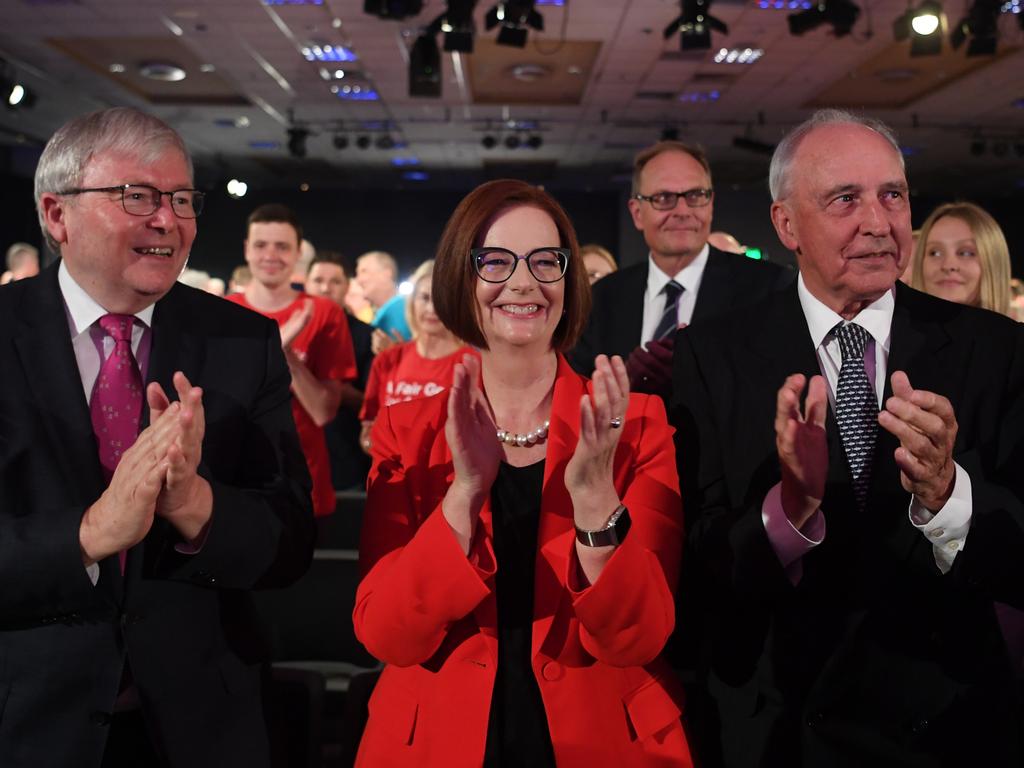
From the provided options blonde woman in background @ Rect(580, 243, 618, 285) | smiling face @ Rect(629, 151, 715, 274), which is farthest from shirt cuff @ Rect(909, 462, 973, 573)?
blonde woman in background @ Rect(580, 243, 618, 285)

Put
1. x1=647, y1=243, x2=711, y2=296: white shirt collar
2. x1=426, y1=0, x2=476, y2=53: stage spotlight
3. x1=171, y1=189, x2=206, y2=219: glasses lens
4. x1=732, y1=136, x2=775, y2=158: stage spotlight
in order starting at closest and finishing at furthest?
x1=171, y1=189, x2=206, y2=219: glasses lens, x1=647, y1=243, x2=711, y2=296: white shirt collar, x1=426, y1=0, x2=476, y2=53: stage spotlight, x1=732, y1=136, x2=775, y2=158: stage spotlight

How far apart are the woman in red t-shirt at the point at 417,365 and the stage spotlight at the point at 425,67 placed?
200 inches

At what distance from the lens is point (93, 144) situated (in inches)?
62.5

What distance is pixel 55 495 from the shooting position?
1518 mm

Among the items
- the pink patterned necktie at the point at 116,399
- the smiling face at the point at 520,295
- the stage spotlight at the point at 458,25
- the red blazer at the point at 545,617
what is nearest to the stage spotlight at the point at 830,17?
the stage spotlight at the point at 458,25

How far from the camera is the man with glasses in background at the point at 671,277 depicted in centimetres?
311

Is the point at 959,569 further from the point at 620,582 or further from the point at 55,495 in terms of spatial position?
the point at 55,495

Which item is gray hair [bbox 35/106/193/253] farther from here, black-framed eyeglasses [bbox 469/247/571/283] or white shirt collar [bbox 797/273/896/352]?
white shirt collar [bbox 797/273/896/352]

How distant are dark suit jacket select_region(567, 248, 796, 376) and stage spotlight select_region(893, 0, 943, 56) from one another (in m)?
5.73

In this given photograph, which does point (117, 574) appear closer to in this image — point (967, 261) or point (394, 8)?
point (967, 261)

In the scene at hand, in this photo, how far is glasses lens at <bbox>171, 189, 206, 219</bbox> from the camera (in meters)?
1.64

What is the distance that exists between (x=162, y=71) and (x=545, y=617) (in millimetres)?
11537

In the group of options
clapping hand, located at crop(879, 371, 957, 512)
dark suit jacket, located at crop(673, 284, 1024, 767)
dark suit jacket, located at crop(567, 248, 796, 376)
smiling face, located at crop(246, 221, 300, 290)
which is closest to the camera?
clapping hand, located at crop(879, 371, 957, 512)

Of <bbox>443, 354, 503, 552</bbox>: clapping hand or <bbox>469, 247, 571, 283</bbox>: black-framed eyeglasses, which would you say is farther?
<bbox>469, 247, 571, 283</bbox>: black-framed eyeglasses
